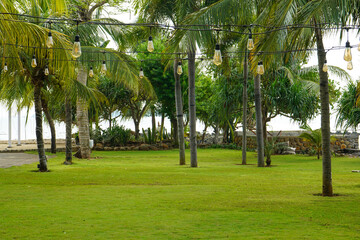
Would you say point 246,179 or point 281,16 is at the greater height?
point 281,16

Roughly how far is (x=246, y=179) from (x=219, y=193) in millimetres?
2698

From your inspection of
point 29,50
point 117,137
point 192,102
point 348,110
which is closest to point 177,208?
point 29,50

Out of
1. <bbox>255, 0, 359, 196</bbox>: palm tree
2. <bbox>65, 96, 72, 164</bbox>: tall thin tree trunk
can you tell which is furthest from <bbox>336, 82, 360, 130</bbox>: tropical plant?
<bbox>255, 0, 359, 196</bbox>: palm tree

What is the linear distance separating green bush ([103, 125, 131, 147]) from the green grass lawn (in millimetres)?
16034

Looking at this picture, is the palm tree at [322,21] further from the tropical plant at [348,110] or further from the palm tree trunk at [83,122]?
the tropical plant at [348,110]

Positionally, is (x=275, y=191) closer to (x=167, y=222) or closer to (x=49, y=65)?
(x=167, y=222)

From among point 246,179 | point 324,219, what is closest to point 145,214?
point 324,219

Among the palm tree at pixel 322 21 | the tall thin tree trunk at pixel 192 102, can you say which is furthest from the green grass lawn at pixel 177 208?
the tall thin tree trunk at pixel 192 102

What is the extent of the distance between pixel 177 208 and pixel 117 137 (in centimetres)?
2067

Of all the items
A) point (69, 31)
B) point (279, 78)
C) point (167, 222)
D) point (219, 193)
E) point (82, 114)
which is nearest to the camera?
point (167, 222)

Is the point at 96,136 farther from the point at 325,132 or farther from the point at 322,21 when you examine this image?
the point at 322,21

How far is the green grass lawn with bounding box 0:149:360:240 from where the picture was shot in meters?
5.16

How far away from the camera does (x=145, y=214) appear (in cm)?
623

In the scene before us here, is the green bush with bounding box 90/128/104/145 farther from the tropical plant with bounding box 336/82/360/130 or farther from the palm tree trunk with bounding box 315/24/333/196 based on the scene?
the palm tree trunk with bounding box 315/24/333/196
